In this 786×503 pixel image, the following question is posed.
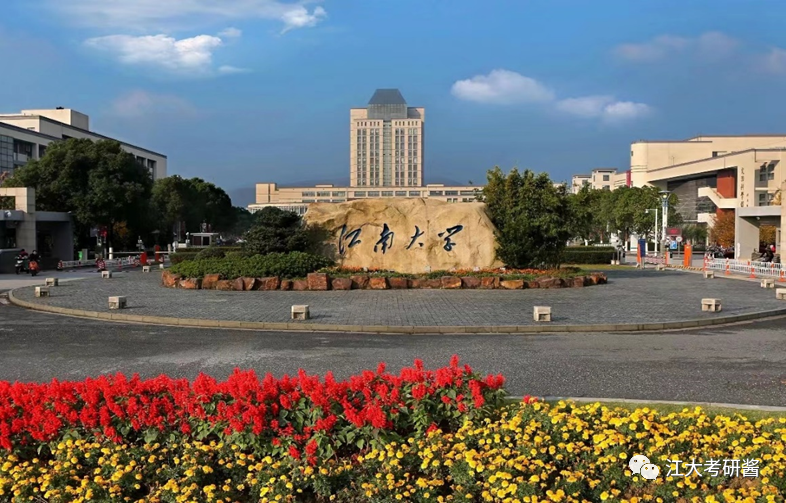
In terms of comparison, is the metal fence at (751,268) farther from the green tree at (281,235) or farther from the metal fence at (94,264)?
the metal fence at (94,264)

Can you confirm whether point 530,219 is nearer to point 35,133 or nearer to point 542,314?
point 542,314

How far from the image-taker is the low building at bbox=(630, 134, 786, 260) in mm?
69125

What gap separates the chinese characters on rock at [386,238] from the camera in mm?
22903

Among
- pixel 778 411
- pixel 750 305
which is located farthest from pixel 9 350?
pixel 750 305

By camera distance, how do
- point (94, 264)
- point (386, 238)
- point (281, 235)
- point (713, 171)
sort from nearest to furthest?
point (281, 235), point (386, 238), point (94, 264), point (713, 171)

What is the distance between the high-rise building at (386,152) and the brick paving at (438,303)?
467 ft

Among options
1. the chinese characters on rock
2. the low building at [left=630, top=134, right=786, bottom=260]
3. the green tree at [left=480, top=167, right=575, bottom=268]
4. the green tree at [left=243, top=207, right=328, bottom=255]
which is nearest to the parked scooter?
the green tree at [left=243, top=207, right=328, bottom=255]

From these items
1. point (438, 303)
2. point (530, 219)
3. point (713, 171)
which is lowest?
point (438, 303)

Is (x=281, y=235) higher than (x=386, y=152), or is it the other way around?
(x=386, y=152)

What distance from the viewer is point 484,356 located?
382 inches

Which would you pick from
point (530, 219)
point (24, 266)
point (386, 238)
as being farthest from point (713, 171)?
point (24, 266)

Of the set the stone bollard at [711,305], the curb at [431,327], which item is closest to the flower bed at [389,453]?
the curb at [431,327]

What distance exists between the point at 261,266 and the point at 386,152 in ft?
477

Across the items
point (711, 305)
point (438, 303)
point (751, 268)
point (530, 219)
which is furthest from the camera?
point (751, 268)
